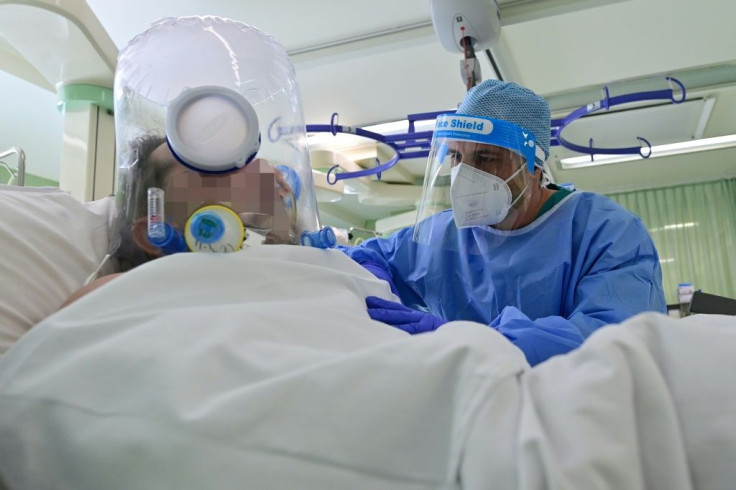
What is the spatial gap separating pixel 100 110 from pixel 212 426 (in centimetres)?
171

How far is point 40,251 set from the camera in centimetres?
93

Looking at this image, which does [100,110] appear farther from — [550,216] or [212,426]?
[212,426]

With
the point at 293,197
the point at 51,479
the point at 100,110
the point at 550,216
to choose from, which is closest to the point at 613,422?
the point at 51,479

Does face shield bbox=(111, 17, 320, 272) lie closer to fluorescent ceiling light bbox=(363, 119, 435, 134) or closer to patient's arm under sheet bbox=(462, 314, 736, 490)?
patient's arm under sheet bbox=(462, 314, 736, 490)

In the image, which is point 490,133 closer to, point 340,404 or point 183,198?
point 183,198

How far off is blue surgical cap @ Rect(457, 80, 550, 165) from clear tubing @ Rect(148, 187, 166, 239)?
103 cm

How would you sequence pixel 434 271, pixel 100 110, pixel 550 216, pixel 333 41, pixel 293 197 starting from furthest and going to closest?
pixel 333 41 < pixel 100 110 < pixel 434 271 < pixel 550 216 < pixel 293 197

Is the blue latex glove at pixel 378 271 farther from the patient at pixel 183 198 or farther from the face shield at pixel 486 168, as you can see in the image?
the patient at pixel 183 198

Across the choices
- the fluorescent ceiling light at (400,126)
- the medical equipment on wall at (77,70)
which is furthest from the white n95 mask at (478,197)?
the fluorescent ceiling light at (400,126)

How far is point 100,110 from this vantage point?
1.95m

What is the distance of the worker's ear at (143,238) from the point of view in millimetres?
984

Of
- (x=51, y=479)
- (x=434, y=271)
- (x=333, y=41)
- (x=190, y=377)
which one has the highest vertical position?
(x=333, y=41)

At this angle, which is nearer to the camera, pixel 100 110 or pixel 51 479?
pixel 51 479

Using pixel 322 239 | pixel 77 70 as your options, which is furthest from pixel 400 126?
pixel 322 239
